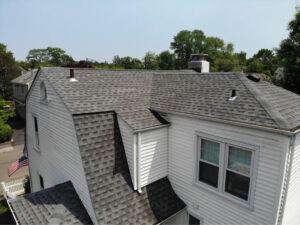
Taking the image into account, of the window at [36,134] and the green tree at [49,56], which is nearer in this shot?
the window at [36,134]

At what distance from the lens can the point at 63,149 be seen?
24.1 ft

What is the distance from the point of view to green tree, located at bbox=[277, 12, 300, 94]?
55.6ft

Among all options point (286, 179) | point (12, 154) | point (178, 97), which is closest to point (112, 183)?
point (178, 97)

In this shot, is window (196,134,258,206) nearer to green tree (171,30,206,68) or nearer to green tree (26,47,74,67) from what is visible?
green tree (171,30,206,68)

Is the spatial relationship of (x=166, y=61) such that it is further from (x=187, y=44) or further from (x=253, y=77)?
(x=253, y=77)

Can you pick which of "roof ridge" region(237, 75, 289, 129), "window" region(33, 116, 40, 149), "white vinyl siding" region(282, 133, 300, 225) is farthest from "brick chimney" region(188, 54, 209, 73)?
"window" region(33, 116, 40, 149)

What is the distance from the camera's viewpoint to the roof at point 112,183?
573 cm

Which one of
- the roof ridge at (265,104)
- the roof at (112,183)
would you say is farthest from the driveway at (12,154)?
the roof ridge at (265,104)

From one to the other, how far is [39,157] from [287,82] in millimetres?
20722

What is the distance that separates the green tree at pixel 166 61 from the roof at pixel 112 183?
66.4 meters

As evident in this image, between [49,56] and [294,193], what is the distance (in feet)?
354

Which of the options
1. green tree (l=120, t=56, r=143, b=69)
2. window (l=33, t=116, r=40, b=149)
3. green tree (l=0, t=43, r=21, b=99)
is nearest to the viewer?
window (l=33, t=116, r=40, b=149)

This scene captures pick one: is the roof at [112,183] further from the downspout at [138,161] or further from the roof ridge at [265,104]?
the roof ridge at [265,104]

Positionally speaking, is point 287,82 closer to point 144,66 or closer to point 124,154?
point 124,154
